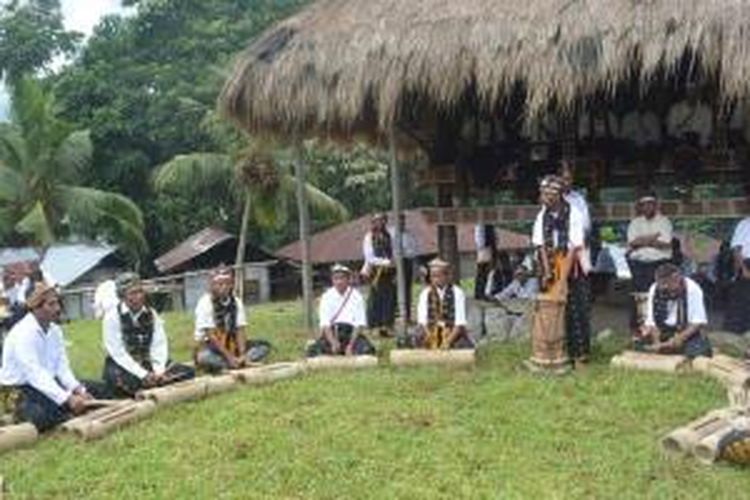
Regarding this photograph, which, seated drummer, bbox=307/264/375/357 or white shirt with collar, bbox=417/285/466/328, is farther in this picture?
seated drummer, bbox=307/264/375/357

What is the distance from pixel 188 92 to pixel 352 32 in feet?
72.5

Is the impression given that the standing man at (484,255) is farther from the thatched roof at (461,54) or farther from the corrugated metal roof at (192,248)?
the corrugated metal roof at (192,248)

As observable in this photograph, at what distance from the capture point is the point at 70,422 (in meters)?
9.17

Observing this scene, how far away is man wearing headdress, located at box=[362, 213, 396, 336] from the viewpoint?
1364cm

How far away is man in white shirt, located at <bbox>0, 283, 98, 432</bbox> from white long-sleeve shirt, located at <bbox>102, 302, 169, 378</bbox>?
30.0 inches

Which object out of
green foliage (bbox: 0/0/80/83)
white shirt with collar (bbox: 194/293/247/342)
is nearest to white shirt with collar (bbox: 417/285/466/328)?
white shirt with collar (bbox: 194/293/247/342)

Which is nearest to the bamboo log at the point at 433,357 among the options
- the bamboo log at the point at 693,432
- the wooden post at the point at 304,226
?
the wooden post at the point at 304,226

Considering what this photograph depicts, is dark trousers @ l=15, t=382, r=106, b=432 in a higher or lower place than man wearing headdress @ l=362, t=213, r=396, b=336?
lower

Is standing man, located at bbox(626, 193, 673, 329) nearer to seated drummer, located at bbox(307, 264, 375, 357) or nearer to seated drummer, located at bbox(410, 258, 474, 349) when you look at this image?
seated drummer, located at bbox(410, 258, 474, 349)

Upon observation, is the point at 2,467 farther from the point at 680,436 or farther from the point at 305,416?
the point at 680,436

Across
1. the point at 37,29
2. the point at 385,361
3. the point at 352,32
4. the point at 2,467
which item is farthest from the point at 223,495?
the point at 37,29

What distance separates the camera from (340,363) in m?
11.4

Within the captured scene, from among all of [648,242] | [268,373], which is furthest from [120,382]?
[648,242]

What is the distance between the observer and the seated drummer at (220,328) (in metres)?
11.4
